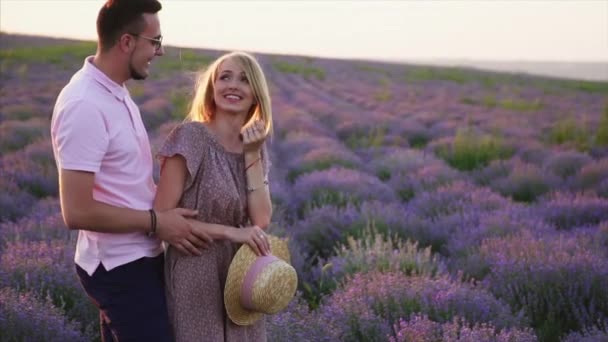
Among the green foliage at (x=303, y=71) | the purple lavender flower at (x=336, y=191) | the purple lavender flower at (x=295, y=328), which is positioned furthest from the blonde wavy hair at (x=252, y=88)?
the green foliage at (x=303, y=71)

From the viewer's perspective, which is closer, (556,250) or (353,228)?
(556,250)

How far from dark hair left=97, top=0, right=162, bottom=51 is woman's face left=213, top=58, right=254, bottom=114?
392mm

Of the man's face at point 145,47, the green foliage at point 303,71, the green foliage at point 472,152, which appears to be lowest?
the green foliage at point 303,71

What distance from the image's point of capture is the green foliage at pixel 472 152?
10828 mm

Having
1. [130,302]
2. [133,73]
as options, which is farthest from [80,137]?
[130,302]

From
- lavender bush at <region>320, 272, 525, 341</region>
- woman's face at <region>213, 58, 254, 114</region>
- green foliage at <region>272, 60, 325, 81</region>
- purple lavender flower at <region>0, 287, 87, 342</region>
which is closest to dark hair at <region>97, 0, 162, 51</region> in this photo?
woman's face at <region>213, 58, 254, 114</region>

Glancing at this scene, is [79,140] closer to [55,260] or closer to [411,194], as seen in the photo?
[55,260]

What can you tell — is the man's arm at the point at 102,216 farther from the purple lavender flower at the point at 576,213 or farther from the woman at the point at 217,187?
the purple lavender flower at the point at 576,213

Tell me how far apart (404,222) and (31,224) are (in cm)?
314

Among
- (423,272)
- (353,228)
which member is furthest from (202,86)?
(353,228)

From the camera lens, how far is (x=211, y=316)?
2322 mm

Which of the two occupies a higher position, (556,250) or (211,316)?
(211,316)

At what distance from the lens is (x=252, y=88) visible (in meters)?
2.43

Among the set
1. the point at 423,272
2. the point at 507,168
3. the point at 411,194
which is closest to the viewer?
the point at 423,272
